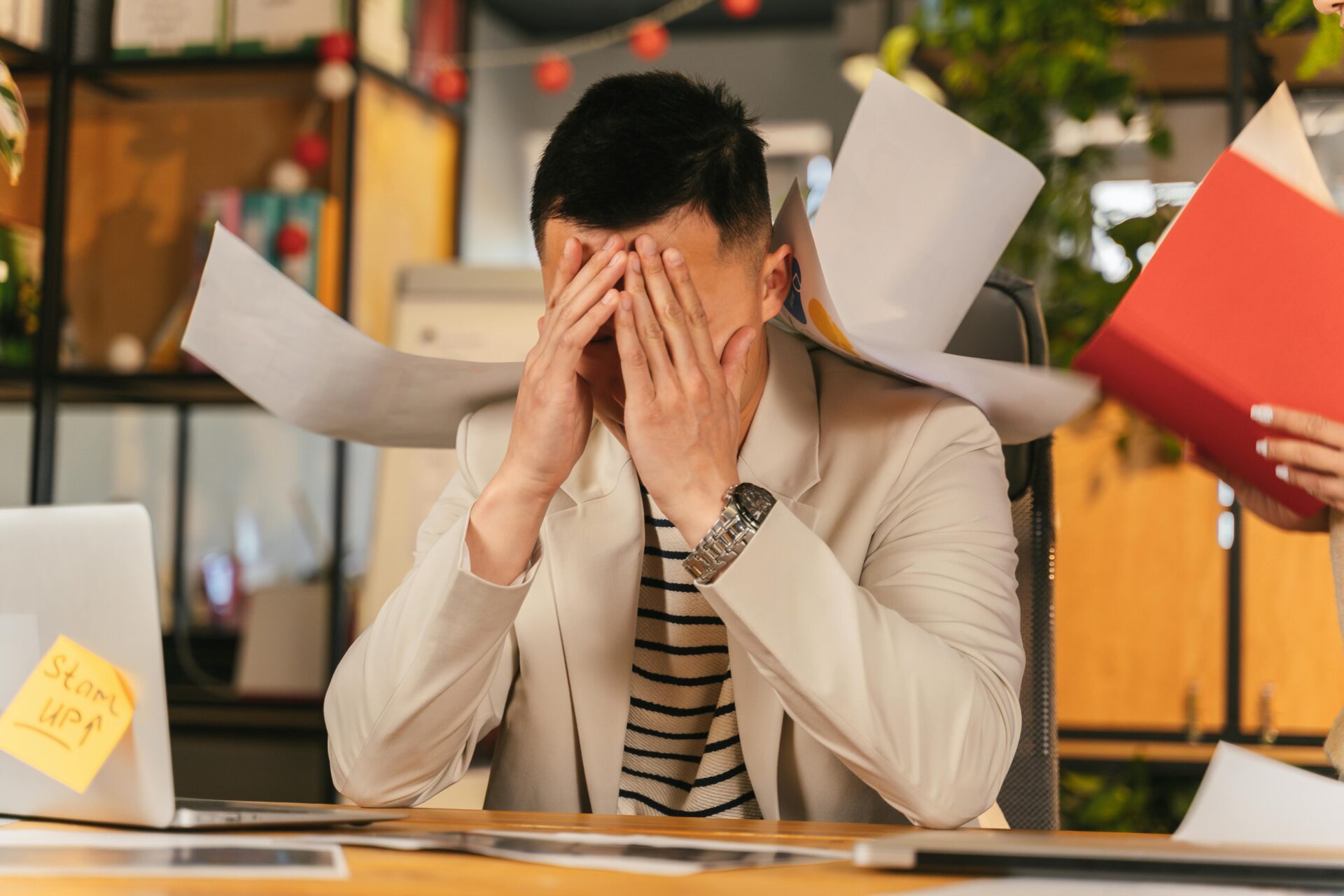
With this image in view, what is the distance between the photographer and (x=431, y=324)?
112 inches

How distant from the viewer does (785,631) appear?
35.1 inches

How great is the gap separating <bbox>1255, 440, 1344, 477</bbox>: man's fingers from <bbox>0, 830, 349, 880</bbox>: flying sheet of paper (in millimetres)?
774

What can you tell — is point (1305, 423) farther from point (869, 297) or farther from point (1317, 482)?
point (869, 297)

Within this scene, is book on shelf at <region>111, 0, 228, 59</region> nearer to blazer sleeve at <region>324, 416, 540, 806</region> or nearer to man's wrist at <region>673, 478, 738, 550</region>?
blazer sleeve at <region>324, 416, 540, 806</region>

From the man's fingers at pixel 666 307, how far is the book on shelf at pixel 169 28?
2051 mm

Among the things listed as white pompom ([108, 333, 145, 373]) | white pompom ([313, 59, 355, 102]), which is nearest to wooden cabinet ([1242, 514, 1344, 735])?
white pompom ([313, 59, 355, 102])

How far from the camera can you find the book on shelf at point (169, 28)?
2680 mm

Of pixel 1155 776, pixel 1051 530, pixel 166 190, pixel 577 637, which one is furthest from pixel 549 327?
pixel 166 190

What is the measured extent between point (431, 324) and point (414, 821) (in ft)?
6.82

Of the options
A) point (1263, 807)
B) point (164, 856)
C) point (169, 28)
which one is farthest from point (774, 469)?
Answer: point (169, 28)

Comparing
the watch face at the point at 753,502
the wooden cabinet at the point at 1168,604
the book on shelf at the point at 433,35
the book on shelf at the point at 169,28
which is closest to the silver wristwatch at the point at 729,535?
the watch face at the point at 753,502

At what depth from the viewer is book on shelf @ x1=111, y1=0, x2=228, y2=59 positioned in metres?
2.68

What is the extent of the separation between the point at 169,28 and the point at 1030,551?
2.28 meters

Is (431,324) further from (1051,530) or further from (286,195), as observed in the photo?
(1051,530)
